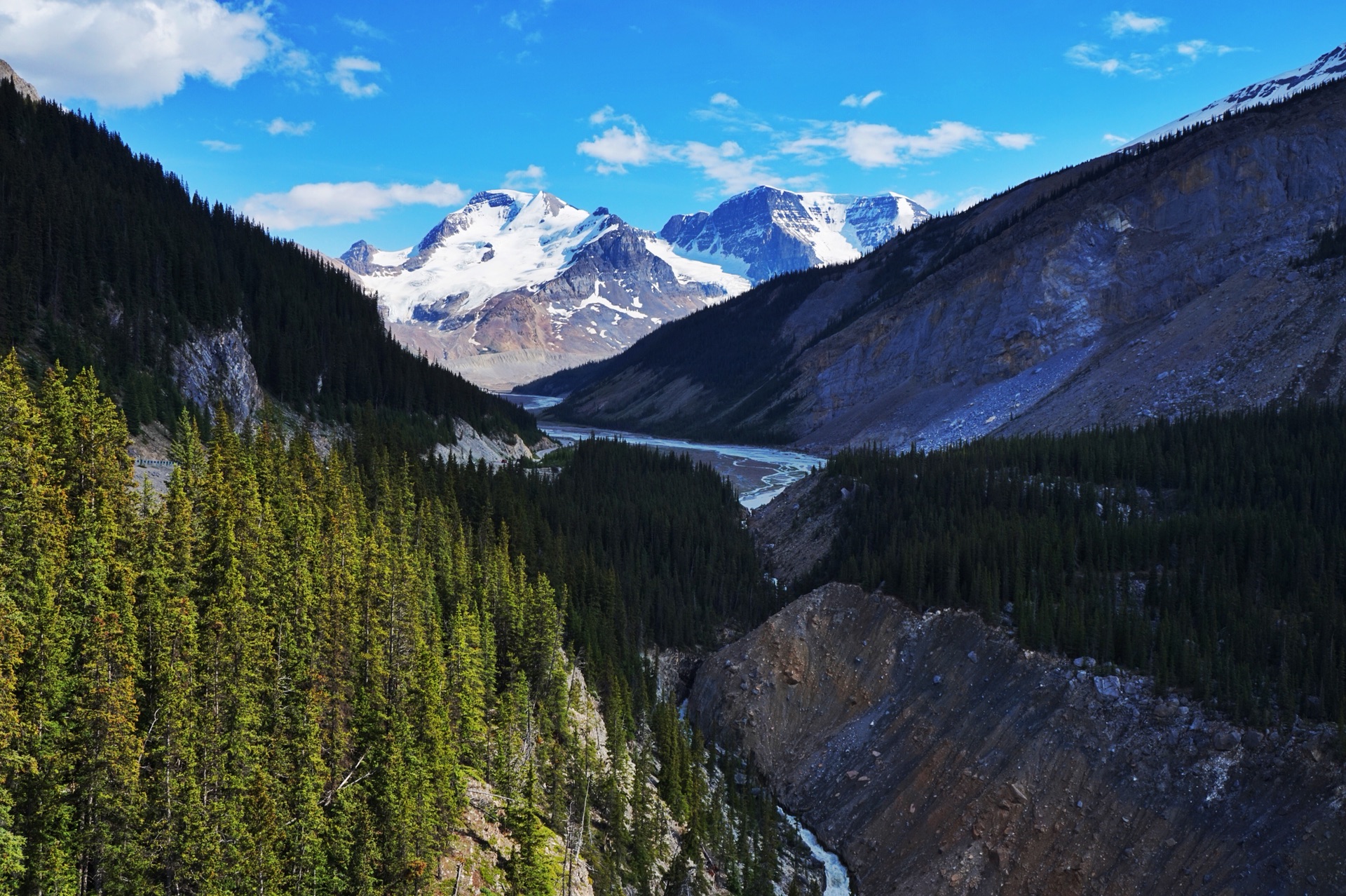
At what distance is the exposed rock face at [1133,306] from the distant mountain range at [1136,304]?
254 millimetres

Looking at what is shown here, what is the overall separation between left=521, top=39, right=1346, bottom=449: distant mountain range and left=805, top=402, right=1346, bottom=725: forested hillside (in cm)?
1583

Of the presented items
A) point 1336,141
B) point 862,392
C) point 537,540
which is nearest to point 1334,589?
point 537,540

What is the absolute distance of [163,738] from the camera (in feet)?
86.3

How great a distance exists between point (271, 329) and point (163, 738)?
70768 millimetres

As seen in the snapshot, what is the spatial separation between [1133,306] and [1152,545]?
80.0 meters

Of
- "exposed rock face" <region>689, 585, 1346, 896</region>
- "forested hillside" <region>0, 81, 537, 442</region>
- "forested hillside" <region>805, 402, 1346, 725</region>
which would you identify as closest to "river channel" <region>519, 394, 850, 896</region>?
"exposed rock face" <region>689, 585, 1346, 896</region>

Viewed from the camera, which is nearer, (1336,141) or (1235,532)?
(1235,532)

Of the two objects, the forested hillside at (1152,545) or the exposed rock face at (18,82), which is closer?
the forested hillside at (1152,545)

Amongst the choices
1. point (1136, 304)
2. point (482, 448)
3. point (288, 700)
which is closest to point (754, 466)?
point (482, 448)

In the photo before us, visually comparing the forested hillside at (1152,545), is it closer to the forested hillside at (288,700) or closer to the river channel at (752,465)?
the forested hillside at (288,700)

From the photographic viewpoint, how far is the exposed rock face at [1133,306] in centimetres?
10025

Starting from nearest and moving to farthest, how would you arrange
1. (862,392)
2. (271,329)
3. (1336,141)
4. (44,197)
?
(44,197) < (271,329) < (1336,141) < (862,392)

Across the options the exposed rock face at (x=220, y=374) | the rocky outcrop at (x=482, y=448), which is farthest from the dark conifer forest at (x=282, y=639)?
the rocky outcrop at (x=482, y=448)

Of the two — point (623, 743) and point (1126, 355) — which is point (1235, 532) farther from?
point (1126, 355)
